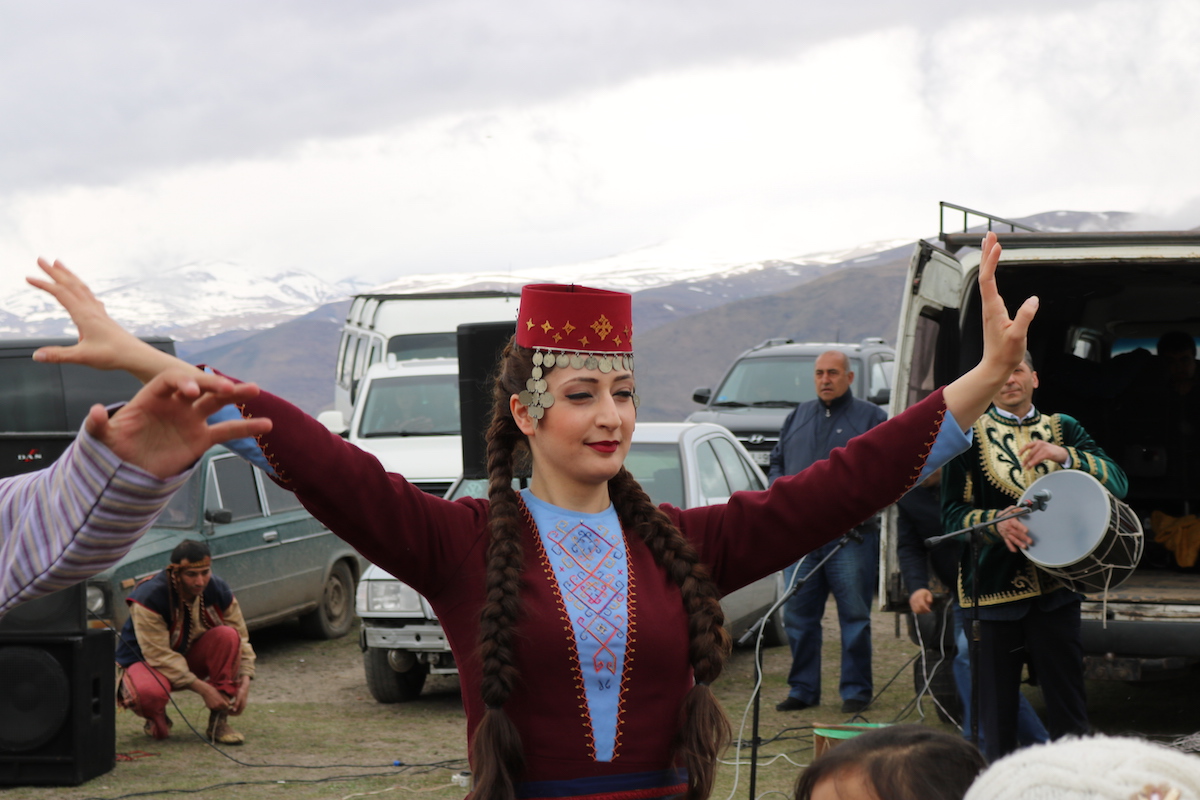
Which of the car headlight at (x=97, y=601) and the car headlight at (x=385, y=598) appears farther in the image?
the car headlight at (x=97, y=601)

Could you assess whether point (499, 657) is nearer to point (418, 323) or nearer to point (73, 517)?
point (73, 517)

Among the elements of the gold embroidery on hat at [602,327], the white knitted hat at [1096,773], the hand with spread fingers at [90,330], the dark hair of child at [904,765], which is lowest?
the dark hair of child at [904,765]

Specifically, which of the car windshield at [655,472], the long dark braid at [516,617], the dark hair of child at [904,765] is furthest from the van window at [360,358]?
the dark hair of child at [904,765]

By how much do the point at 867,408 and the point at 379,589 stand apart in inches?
128

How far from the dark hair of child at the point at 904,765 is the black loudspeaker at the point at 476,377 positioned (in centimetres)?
465

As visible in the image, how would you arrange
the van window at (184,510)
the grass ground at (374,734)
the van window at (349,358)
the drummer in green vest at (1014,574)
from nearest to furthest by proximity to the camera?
the drummer in green vest at (1014,574) → the grass ground at (374,734) → the van window at (184,510) → the van window at (349,358)

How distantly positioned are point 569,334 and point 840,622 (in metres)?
5.71

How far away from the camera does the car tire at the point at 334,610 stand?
10.6 m

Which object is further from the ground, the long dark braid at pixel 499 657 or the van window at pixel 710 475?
the long dark braid at pixel 499 657

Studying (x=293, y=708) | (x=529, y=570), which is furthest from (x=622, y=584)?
(x=293, y=708)

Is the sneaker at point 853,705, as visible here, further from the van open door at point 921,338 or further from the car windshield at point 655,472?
the car windshield at point 655,472

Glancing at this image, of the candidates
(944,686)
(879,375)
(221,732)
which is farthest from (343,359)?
(944,686)

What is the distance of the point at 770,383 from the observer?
14.6m

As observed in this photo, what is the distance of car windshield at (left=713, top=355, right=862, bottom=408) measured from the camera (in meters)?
14.3
